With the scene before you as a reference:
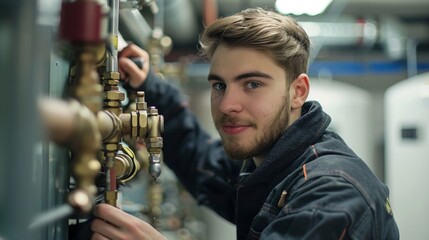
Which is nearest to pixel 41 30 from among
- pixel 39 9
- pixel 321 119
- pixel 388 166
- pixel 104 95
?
pixel 39 9

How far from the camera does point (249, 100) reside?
41.4 inches

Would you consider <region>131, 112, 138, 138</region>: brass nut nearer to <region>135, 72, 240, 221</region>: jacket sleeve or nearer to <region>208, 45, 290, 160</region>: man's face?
<region>208, 45, 290, 160</region>: man's face

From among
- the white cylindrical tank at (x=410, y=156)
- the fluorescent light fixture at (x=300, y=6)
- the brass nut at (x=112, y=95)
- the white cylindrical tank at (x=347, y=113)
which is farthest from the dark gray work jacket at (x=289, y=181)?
the white cylindrical tank at (x=410, y=156)

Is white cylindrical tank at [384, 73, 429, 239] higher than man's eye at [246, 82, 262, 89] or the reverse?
the reverse

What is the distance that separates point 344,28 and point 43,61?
2.79 m

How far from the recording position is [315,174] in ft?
2.77

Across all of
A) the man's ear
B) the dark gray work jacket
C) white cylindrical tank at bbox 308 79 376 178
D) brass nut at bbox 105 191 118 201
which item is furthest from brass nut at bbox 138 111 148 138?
white cylindrical tank at bbox 308 79 376 178

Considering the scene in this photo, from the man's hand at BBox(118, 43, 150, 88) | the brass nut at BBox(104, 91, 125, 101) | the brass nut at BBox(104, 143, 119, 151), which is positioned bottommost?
the brass nut at BBox(104, 143, 119, 151)

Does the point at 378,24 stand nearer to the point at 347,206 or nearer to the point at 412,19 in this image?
the point at 412,19

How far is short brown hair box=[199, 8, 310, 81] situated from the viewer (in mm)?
1053

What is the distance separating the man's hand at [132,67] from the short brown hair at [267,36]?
0.56ft

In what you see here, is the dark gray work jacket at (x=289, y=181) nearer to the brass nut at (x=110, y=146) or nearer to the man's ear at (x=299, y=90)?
the man's ear at (x=299, y=90)

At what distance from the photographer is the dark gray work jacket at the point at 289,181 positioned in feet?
2.55

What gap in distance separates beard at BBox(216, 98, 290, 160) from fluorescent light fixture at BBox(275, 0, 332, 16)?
1181mm
